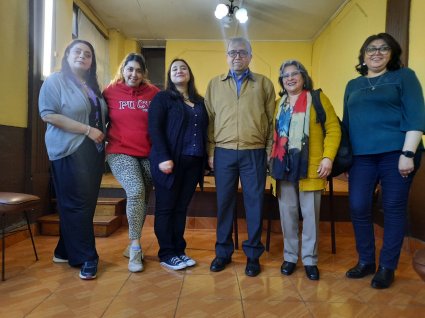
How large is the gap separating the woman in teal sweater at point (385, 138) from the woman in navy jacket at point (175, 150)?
0.89m

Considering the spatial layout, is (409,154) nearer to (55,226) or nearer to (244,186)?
(244,186)

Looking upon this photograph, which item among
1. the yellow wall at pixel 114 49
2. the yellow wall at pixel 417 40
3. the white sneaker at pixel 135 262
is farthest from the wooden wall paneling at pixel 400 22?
the yellow wall at pixel 114 49

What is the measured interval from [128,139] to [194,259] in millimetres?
923

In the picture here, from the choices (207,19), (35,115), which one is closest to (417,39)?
(35,115)

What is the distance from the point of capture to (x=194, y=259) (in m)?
2.21

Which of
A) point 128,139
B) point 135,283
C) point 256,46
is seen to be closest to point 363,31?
point 256,46

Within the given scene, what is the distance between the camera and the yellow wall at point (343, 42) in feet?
11.7

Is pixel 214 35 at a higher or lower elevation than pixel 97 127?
higher

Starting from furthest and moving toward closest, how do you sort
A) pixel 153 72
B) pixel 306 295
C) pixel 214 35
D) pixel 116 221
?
pixel 153 72 → pixel 214 35 → pixel 116 221 → pixel 306 295

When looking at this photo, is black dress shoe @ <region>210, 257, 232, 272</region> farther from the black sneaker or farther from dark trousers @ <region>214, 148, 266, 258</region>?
the black sneaker

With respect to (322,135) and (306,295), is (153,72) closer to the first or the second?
(322,135)

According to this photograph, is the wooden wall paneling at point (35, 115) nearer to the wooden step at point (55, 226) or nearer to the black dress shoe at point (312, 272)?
the wooden step at point (55, 226)

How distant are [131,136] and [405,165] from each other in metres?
1.48

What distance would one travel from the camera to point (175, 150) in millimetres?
1889
